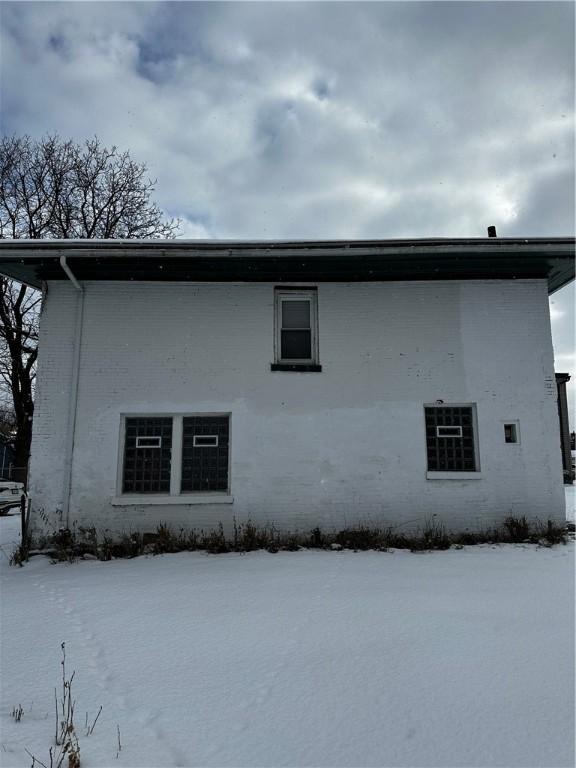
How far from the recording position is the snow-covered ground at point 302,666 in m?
2.55

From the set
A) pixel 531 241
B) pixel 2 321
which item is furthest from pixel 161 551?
pixel 2 321

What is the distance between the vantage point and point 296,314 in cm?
875

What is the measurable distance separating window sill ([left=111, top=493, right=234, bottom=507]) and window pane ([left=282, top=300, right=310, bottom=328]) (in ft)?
10.9

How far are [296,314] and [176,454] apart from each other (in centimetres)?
336

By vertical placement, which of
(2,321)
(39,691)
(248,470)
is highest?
(2,321)

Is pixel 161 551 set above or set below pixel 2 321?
below

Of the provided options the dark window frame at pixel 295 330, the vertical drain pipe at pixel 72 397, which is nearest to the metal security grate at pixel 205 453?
the dark window frame at pixel 295 330

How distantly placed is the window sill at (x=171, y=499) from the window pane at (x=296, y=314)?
332cm

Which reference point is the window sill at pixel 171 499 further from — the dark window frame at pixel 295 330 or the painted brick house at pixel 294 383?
the dark window frame at pixel 295 330

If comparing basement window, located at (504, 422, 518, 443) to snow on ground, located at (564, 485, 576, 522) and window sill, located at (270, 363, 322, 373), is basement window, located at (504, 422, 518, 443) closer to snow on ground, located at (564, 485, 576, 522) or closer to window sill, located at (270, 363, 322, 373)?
snow on ground, located at (564, 485, 576, 522)

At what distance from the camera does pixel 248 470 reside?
26.2ft

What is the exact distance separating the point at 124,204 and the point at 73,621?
17960 mm

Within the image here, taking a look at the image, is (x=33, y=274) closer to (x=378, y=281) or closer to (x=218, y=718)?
(x=378, y=281)

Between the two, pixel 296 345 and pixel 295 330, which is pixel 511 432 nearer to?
pixel 296 345
